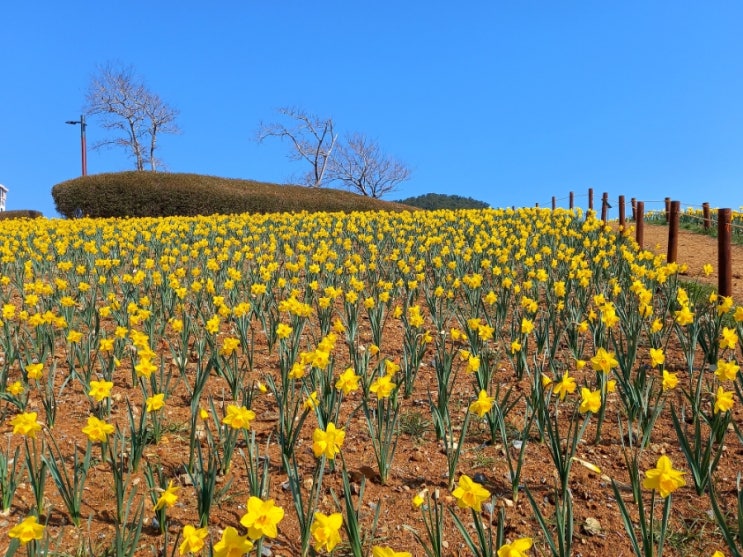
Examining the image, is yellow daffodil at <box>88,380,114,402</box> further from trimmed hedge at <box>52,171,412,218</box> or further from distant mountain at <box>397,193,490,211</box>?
distant mountain at <box>397,193,490,211</box>

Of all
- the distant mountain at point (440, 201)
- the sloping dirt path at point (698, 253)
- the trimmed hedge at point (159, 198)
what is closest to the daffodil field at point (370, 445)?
the sloping dirt path at point (698, 253)

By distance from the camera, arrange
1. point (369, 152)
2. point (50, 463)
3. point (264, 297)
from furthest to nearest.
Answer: point (369, 152), point (264, 297), point (50, 463)

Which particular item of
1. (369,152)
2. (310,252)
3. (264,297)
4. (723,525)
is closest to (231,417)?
(723,525)

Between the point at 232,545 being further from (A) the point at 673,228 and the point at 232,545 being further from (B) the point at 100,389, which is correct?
(A) the point at 673,228

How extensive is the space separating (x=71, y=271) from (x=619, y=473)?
654 cm

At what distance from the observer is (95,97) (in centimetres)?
3609

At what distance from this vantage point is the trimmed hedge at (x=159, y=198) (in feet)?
71.9

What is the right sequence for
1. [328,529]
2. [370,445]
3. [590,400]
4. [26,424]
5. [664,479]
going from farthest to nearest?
[370,445]
[590,400]
[26,424]
[664,479]
[328,529]

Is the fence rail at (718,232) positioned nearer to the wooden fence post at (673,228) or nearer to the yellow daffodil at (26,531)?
the wooden fence post at (673,228)

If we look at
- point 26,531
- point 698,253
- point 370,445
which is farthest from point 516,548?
point 698,253

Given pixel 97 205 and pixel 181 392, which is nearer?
pixel 181 392

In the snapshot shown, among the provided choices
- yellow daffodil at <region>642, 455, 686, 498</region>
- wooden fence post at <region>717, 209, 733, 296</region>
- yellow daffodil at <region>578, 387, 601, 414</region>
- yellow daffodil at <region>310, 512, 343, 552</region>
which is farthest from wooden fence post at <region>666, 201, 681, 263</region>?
yellow daffodil at <region>310, 512, 343, 552</region>

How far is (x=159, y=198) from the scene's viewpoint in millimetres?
21859

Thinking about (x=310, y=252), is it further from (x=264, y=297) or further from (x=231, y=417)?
(x=231, y=417)
